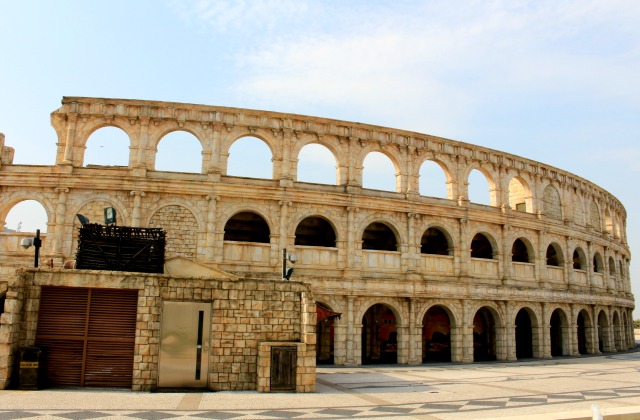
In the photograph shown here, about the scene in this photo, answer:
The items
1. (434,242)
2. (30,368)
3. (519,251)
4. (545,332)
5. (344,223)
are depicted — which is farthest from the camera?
(519,251)

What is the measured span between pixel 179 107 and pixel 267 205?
6297 mm

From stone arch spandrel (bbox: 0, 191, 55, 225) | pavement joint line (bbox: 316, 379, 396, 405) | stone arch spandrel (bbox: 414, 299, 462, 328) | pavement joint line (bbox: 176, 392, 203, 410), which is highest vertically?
stone arch spandrel (bbox: 0, 191, 55, 225)

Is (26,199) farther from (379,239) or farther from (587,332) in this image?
(587,332)

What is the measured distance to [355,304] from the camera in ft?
81.7

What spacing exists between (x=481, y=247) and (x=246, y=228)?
1493 centimetres

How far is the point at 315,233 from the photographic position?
28.6m

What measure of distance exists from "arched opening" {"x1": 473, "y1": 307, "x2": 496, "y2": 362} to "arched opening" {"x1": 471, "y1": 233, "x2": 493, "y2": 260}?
3.38 meters

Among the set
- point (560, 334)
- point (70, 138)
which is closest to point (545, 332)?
point (560, 334)

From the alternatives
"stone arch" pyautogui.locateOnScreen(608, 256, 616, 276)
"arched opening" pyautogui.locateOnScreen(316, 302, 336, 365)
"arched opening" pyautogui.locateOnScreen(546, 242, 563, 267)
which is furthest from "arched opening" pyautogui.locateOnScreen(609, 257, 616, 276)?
"arched opening" pyautogui.locateOnScreen(316, 302, 336, 365)

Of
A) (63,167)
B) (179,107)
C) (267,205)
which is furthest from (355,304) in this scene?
(63,167)

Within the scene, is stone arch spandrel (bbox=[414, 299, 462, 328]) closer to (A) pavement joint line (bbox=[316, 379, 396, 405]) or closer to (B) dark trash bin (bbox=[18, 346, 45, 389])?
(A) pavement joint line (bbox=[316, 379, 396, 405])

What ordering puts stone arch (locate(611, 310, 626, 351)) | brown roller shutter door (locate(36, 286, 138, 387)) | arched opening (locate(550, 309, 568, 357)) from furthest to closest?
stone arch (locate(611, 310, 626, 351)) < arched opening (locate(550, 309, 568, 357)) < brown roller shutter door (locate(36, 286, 138, 387))

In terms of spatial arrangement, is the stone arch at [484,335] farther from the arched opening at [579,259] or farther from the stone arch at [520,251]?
the arched opening at [579,259]

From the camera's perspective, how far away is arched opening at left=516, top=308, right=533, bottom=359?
32562mm
